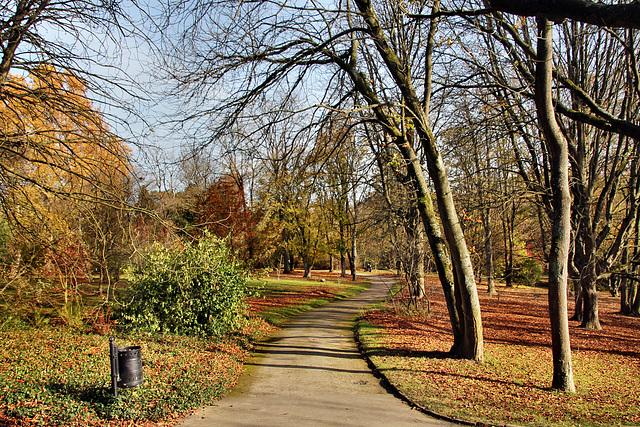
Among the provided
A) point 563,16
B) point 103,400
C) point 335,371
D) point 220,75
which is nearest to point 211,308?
point 335,371

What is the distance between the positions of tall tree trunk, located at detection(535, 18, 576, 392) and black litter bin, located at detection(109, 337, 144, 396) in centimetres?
671

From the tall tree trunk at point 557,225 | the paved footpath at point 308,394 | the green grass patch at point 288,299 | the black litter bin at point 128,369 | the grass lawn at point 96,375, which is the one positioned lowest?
the green grass patch at point 288,299

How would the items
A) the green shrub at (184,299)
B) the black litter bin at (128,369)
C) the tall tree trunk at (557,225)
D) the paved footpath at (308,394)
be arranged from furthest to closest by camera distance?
1. the green shrub at (184,299)
2. the tall tree trunk at (557,225)
3. the black litter bin at (128,369)
4. the paved footpath at (308,394)

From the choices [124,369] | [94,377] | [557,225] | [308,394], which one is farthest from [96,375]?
[557,225]

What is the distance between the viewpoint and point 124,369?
6031 mm

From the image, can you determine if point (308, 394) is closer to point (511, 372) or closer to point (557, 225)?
point (511, 372)

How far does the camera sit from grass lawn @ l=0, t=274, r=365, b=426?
18.7 ft

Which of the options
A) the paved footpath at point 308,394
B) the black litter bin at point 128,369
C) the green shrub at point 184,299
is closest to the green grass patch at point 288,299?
the green shrub at point 184,299

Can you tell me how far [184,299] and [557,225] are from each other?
8946 millimetres

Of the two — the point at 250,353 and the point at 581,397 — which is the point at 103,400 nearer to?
the point at 250,353

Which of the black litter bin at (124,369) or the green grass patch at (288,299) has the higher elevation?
Result: the black litter bin at (124,369)

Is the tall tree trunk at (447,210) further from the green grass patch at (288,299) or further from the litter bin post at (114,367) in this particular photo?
the green grass patch at (288,299)

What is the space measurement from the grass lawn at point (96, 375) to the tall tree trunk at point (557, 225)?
583 centimetres

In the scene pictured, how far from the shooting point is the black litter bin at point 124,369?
5.97 metres
